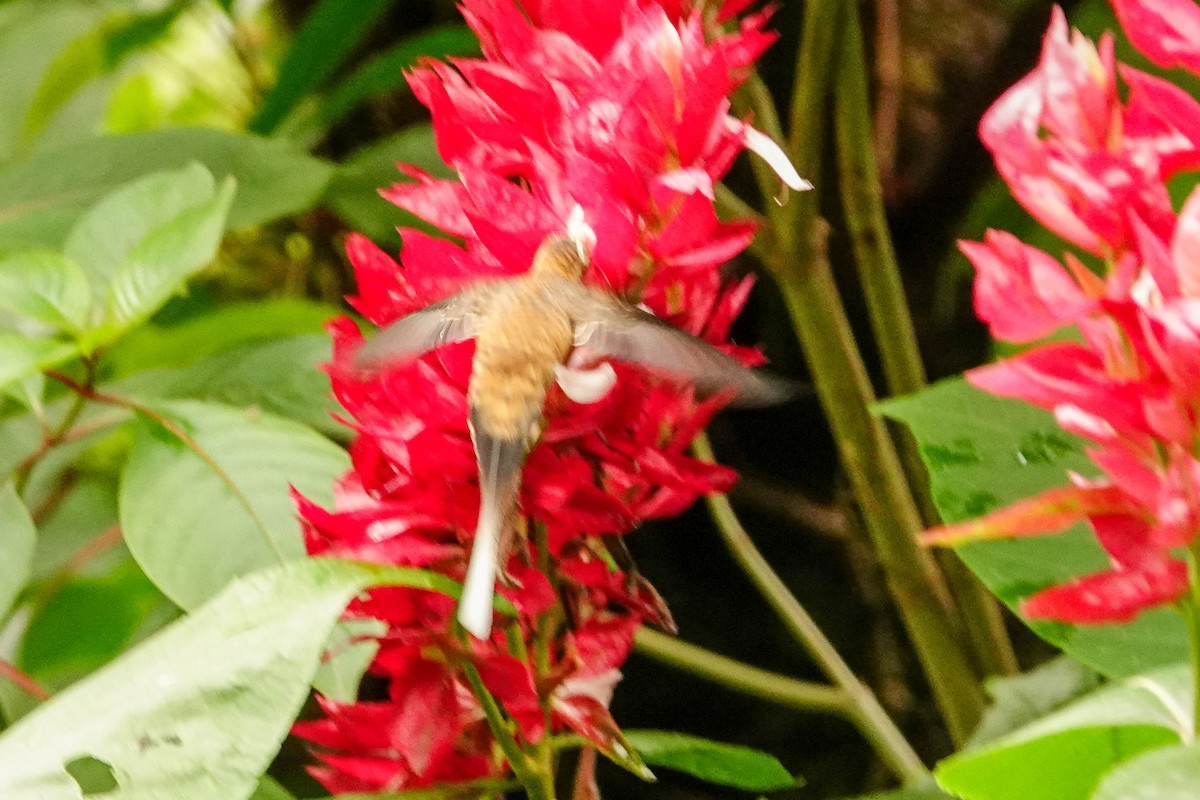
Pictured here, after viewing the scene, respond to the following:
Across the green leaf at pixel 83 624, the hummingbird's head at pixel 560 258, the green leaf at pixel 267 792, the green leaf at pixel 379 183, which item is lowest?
the green leaf at pixel 83 624

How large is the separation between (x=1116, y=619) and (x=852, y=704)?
1.66 feet

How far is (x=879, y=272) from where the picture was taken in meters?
0.69

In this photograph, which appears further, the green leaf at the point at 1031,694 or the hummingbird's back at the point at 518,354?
the green leaf at the point at 1031,694

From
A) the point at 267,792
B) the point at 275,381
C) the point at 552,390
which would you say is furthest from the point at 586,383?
the point at 275,381

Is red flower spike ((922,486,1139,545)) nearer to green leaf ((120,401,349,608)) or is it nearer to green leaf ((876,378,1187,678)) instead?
green leaf ((876,378,1187,678))

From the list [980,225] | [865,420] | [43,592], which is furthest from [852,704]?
[43,592]

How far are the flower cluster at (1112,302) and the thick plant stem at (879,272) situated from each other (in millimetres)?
329

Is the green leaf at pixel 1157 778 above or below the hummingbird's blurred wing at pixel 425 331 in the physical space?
below

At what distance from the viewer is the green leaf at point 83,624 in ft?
2.75

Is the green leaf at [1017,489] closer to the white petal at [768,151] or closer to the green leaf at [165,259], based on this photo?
the white petal at [768,151]

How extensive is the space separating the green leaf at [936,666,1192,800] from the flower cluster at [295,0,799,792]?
13cm

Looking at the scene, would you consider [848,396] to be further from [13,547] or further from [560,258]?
[13,547]

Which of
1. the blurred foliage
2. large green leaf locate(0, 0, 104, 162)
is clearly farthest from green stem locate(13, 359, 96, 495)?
large green leaf locate(0, 0, 104, 162)

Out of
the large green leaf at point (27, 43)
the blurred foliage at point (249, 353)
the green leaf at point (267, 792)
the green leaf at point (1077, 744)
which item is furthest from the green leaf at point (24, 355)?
the large green leaf at point (27, 43)
